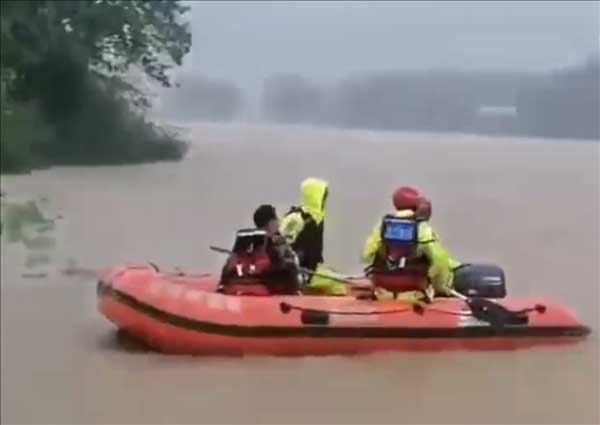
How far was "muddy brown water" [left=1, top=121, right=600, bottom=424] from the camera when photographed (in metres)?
2.49

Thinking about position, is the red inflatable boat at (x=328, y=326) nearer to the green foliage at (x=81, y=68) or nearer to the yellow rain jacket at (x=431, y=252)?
the yellow rain jacket at (x=431, y=252)

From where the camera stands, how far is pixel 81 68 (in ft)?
9.04

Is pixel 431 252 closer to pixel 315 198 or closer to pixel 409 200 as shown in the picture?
pixel 409 200

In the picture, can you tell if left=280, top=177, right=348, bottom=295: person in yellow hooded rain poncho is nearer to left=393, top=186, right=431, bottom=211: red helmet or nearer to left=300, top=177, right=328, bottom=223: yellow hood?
left=300, top=177, right=328, bottom=223: yellow hood

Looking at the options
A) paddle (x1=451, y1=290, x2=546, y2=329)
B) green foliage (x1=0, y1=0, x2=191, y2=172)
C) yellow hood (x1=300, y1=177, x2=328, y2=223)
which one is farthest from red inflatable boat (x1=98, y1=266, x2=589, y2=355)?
green foliage (x1=0, y1=0, x2=191, y2=172)

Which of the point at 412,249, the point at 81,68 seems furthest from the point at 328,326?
the point at 81,68

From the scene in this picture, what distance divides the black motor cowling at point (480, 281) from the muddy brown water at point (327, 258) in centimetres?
4

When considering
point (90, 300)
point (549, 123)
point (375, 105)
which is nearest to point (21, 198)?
point (90, 300)

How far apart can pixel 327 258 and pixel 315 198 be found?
0.10 metres

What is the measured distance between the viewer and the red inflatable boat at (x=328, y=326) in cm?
248

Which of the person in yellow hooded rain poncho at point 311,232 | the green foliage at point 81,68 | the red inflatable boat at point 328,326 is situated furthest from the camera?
the green foliage at point 81,68

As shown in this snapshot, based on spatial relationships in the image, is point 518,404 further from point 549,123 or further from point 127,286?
point 127,286

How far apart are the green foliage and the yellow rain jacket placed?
Answer: 41 centimetres

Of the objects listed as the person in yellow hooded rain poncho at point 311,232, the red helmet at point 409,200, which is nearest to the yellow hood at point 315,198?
the person in yellow hooded rain poncho at point 311,232
